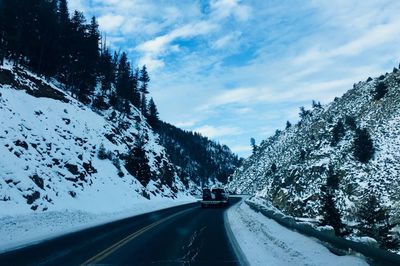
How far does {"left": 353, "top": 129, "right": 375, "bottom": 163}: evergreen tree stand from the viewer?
61.9 m

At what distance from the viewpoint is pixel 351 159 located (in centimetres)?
6500

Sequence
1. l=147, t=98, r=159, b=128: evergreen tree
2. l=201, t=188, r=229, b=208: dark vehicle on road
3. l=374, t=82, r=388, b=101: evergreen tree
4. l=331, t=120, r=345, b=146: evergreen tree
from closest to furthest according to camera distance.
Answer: l=201, t=188, r=229, b=208: dark vehicle on road < l=331, t=120, r=345, b=146: evergreen tree < l=374, t=82, r=388, b=101: evergreen tree < l=147, t=98, r=159, b=128: evergreen tree

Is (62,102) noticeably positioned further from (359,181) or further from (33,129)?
(359,181)

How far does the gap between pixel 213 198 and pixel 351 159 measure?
111 feet

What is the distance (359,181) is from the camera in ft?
187

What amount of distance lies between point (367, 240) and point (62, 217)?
1764cm

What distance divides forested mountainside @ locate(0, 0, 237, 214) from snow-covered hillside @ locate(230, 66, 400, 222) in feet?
75.1

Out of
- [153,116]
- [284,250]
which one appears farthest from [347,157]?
[284,250]

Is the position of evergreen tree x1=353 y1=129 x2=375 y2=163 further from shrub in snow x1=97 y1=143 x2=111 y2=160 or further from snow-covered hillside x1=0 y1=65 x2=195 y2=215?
shrub in snow x1=97 y1=143 x2=111 y2=160

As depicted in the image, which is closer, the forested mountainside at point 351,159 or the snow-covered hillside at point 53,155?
the snow-covered hillside at point 53,155

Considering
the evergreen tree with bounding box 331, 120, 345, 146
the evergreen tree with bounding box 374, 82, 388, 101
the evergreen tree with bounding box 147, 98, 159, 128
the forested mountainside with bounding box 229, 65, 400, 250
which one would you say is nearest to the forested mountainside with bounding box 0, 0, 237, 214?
the evergreen tree with bounding box 147, 98, 159, 128

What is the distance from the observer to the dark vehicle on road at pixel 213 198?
40406 mm

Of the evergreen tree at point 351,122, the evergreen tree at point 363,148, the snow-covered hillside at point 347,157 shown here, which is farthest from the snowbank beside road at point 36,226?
the evergreen tree at point 351,122

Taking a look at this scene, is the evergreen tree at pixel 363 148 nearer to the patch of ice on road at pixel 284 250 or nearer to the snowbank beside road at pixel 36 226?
the snowbank beside road at pixel 36 226
